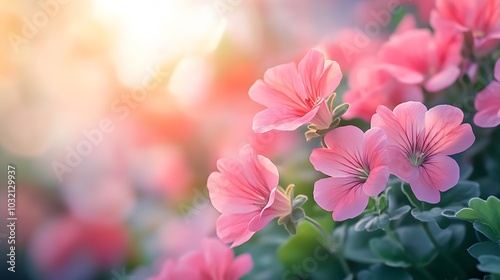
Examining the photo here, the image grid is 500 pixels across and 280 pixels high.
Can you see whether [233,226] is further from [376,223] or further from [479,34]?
[479,34]

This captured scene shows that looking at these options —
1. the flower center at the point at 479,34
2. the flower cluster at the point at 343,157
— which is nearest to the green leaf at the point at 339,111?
the flower cluster at the point at 343,157

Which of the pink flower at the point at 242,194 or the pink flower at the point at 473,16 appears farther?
the pink flower at the point at 473,16

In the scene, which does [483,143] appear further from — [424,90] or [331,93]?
[331,93]

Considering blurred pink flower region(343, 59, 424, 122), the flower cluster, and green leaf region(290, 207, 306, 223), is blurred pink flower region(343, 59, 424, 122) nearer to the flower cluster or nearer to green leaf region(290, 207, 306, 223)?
the flower cluster

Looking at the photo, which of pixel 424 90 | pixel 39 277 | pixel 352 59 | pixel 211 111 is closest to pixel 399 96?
pixel 424 90

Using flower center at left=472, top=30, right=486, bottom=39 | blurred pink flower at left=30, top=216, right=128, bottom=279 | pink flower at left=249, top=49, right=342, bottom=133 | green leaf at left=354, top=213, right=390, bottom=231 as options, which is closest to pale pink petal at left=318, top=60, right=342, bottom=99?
pink flower at left=249, top=49, right=342, bottom=133

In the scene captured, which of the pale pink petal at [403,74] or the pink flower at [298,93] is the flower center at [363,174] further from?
the pale pink petal at [403,74]
